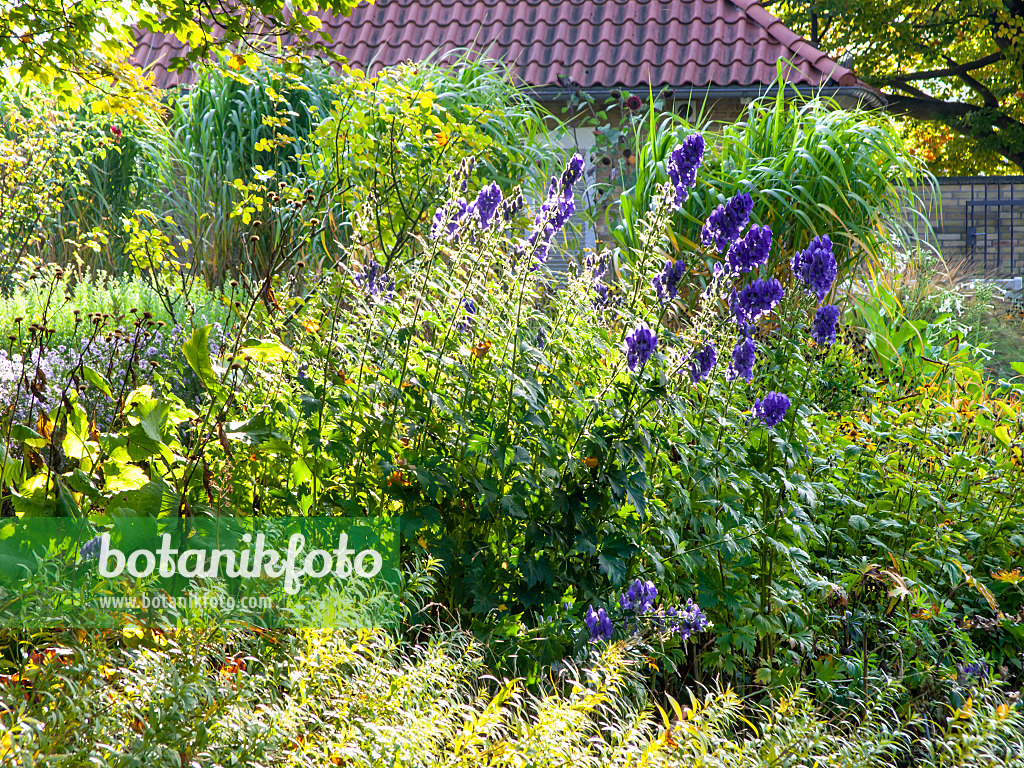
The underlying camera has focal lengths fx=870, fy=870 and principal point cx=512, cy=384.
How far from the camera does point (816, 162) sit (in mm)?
4469

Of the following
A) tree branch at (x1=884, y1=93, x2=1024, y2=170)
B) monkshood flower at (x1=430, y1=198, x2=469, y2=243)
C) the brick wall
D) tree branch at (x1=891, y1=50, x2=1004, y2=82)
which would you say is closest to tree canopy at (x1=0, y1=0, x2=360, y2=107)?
monkshood flower at (x1=430, y1=198, x2=469, y2=243)

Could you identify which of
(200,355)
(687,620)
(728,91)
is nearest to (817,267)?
(687,620)

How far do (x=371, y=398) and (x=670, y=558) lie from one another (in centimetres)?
91

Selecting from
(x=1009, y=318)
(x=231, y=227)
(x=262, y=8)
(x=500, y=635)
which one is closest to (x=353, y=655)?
(x=500, y=635)

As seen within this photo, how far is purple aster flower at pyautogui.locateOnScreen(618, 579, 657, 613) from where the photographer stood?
2.19 m

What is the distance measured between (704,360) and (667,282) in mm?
254

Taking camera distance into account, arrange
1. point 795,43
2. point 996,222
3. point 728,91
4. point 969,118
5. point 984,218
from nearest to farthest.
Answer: point 728,91
point 795,43
point 984,218
point 996,222
point 969,118

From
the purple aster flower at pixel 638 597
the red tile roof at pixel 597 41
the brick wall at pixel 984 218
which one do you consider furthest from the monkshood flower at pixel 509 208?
the brick wall at pixel 984 218

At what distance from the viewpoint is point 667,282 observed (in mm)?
2492

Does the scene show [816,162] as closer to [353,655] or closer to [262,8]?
[262,8]

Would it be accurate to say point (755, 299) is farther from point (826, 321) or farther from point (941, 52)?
point (941, 52)

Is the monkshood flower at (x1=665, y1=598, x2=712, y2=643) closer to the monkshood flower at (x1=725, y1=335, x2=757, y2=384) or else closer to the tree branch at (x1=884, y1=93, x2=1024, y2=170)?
the monkshood flower at (x1=725, y1=335, x2=757, y2=384)

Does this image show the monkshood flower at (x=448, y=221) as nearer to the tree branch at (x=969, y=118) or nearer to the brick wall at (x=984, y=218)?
the brick wall at (x=984, y=218)

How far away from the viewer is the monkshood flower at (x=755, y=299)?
7.95 feet
